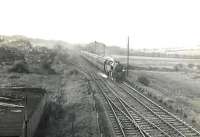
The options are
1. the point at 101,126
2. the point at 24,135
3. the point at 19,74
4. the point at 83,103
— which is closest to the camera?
the point at 24,135

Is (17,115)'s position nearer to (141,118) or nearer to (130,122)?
(130,122)

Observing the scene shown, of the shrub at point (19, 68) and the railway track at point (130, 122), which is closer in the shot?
Result: the railway track at point (130, 122)

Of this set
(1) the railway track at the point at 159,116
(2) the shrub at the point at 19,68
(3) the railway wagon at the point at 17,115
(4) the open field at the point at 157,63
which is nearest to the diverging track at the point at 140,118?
(1) the railway track at the point at 159,116

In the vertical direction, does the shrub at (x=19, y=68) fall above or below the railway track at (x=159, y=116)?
above

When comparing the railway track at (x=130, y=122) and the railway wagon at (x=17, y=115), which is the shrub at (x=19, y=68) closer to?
the railway track at (x=130, y=122)

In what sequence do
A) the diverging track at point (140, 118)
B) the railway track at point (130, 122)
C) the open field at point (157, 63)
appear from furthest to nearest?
1. the open field at point (157, 63)
2. the diverging track at point (140, 118)
3. the railway track at point (130, 122)

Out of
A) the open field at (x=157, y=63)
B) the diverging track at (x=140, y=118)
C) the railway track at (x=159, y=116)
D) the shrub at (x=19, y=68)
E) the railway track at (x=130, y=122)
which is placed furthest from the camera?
the open field at (x=157, y=63)

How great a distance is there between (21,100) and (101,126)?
16.1ft

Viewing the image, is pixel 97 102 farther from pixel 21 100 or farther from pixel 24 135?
pixel 24 135

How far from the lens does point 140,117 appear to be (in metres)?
20.9

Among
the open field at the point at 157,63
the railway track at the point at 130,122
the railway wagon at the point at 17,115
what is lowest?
the railway track at the point at 130,122

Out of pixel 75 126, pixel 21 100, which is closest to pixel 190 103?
pixel 75 126

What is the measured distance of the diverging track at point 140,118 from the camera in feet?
58.4

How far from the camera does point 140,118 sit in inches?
814
